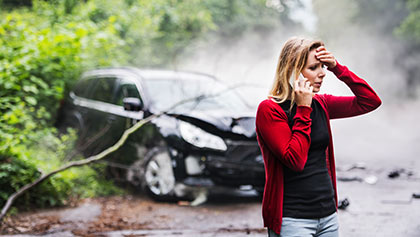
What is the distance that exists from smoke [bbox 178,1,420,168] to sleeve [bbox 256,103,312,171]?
550 cm

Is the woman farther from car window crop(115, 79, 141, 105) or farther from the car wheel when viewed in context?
car window crop(115, 79, 141, 105)

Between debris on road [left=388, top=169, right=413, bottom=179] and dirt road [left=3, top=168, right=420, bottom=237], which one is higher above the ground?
debris on road [left=388, top=169, right=413, bottom=179]

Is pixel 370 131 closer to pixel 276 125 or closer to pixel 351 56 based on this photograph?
pixel 351 56

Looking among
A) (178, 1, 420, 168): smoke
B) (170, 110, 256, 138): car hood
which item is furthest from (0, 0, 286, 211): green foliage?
(178, 1, 420, 168): smoke

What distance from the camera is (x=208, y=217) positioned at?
17.4 ft

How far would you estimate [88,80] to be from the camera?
855 centimetres

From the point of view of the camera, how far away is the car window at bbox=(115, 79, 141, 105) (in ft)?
22.4

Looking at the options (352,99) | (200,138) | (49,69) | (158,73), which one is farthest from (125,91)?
(352,99)

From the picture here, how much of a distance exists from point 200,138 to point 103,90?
2.92 m

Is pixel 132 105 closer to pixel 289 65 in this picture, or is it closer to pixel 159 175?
pixel 159 175

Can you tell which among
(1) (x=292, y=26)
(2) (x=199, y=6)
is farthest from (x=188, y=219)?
(1) (x=292, y=26)

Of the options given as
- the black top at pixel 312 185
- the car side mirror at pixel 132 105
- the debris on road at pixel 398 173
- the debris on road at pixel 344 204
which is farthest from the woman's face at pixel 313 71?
the debris on road at pixel 398 173

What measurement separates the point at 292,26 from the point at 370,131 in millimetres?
31359

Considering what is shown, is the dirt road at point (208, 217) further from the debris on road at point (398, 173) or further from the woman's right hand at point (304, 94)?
the woman's right hand at point (304, 94)
